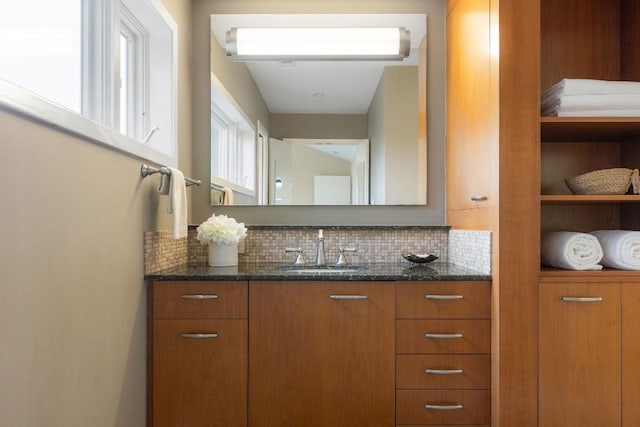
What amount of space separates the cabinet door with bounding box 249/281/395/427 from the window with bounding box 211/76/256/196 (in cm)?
86

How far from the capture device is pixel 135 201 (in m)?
1.61

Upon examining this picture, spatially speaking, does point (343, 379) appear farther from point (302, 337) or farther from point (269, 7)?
point (269, 7)

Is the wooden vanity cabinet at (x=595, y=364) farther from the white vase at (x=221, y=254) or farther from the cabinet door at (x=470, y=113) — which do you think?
the white vase at (x=221, y=254)

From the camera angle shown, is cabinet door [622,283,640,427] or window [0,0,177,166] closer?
window [0,0,177,166]

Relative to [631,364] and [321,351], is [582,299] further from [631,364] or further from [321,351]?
[321,351]

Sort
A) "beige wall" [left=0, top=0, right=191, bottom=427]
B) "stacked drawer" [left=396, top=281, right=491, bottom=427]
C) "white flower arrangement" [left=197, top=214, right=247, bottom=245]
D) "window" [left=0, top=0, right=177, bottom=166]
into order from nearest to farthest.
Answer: "beige wall" [left=0, top=0, right=191, bottom=427] → "window" [left=0, top=0, right=177, bottom=166] → "stacked drawer" [left=396, top=281, right=491, bottom=427] → "white flower arrangement" [left=197, top=214, right=247, bottom=245]

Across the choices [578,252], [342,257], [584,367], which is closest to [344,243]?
[342,257]

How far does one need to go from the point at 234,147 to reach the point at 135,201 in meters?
0.86

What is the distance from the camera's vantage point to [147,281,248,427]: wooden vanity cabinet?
5.50 ft

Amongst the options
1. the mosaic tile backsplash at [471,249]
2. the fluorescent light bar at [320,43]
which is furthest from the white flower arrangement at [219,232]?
the mosaic tile backsplash at [471,249]

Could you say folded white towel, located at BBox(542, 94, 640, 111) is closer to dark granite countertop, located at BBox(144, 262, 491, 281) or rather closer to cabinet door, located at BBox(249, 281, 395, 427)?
dark granite countertop, located at BBox(144, 262, 491, 281)

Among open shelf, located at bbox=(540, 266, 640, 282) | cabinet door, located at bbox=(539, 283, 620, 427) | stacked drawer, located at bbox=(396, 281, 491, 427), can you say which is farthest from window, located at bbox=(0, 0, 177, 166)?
cabinet door, located at bbox=(539, 283, 620, 427)

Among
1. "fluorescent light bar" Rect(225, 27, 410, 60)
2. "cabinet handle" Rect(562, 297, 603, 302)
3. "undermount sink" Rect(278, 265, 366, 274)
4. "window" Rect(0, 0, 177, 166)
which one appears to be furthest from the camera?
"fluorescent light bar" Rect(225, 27, 410, 60)

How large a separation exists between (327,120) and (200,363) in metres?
1.43
